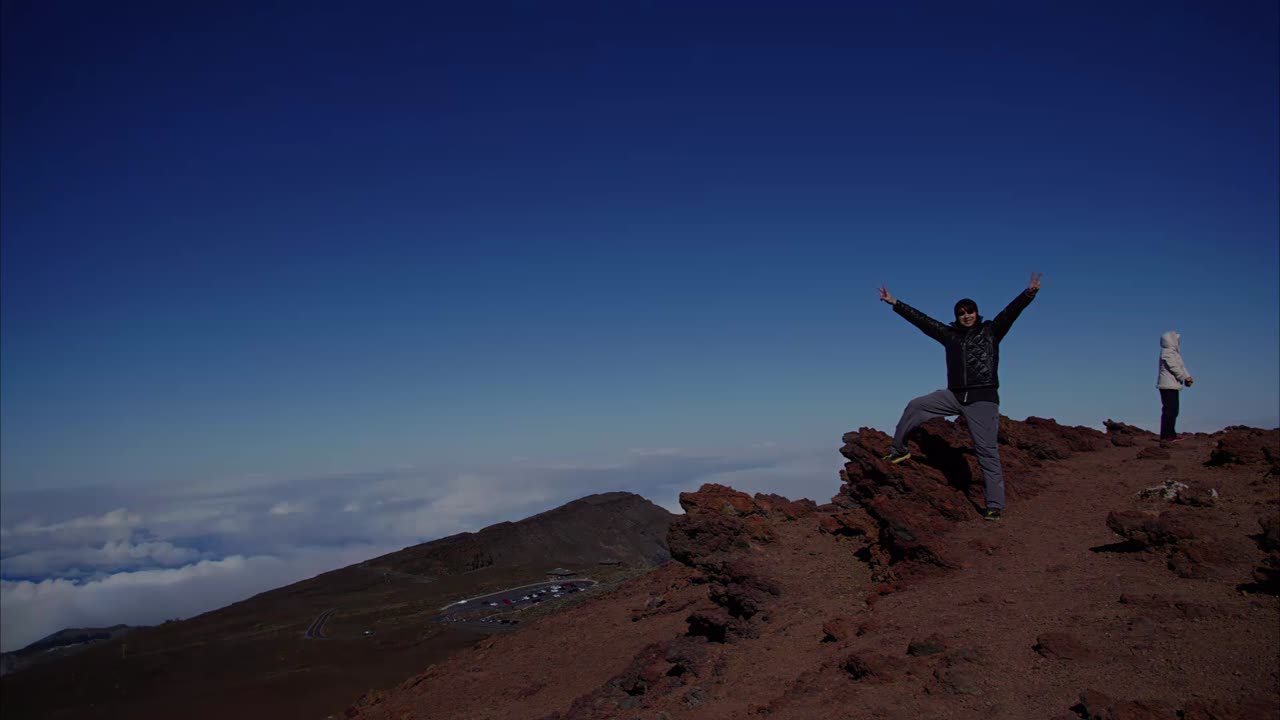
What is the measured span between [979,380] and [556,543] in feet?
109

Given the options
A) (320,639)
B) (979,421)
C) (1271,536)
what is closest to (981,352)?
(979,421)

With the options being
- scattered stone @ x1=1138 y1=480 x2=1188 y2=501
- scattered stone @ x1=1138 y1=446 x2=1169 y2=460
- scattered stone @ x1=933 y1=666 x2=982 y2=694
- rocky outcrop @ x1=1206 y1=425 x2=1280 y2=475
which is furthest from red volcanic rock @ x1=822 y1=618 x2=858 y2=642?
scattered stone @ x1=1138 y1=446 x2=1169 y2=460

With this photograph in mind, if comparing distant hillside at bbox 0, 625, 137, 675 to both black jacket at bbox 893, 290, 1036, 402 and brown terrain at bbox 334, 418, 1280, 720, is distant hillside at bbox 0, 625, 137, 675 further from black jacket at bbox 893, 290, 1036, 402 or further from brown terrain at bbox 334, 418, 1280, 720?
black jacket at bbox 893, 290, 1036, 402

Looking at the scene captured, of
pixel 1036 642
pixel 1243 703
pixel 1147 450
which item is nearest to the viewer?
pixel 1243 703

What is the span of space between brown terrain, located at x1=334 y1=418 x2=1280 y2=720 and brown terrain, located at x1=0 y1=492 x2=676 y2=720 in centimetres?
561

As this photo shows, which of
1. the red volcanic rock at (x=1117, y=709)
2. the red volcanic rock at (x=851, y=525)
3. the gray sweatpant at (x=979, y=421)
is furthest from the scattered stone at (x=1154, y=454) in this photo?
the red volcanic rock at (x=1117, y=709)

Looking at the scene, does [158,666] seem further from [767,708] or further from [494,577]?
[767,708]

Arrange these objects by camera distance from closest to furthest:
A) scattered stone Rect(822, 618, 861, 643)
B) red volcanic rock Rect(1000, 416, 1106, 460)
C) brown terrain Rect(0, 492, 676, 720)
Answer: scattered stone Rect(822, 618, 861, 643) → red volcanic rock Rect(1000, 416, 1106, 460) → brown terrain Rect(0, 492, 676, 720)

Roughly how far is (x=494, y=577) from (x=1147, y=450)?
25390 mm

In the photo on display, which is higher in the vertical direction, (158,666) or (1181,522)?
(1181,522)

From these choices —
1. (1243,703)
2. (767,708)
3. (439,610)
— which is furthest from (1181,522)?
(439,610)

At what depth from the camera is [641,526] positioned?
43406mm

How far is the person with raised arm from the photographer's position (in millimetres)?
8758

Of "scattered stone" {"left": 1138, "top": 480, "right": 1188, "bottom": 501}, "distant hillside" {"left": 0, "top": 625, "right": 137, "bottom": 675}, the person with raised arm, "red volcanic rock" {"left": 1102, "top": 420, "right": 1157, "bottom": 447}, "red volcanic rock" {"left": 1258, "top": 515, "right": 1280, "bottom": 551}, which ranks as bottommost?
"distant hillside" {"left": 0, "top": 625, "right": 137, "bottom": 675}
